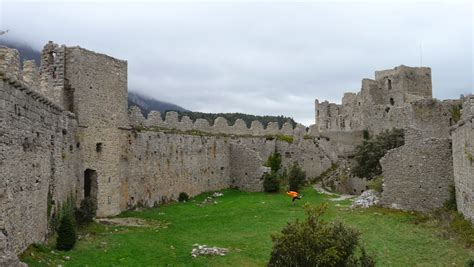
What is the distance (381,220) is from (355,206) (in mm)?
3599

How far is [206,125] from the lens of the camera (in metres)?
34.9

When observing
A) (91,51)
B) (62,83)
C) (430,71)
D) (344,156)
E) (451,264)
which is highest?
(430,71)

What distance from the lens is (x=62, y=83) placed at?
21609 millimetres

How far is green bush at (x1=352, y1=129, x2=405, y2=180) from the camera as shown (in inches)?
1217

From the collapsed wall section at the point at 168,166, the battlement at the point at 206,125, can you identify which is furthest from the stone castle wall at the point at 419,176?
the battlement at the point at 206,125

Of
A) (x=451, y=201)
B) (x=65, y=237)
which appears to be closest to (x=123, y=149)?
A: (x=65, y=237)

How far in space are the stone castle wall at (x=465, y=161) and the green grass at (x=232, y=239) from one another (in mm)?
1447

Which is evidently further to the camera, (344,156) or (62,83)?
(344,156)

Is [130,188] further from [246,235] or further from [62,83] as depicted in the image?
[246,235]

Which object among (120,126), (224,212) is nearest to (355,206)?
(224,212)

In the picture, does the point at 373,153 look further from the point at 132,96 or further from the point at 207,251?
the point at 132,96

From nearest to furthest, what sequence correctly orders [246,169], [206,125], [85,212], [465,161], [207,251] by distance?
[207,251] < [465,161] < [85,212] < [246,169] < [206,125]

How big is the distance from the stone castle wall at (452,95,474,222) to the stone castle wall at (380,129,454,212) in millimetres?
1137

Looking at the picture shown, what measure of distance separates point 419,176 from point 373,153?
957cm
